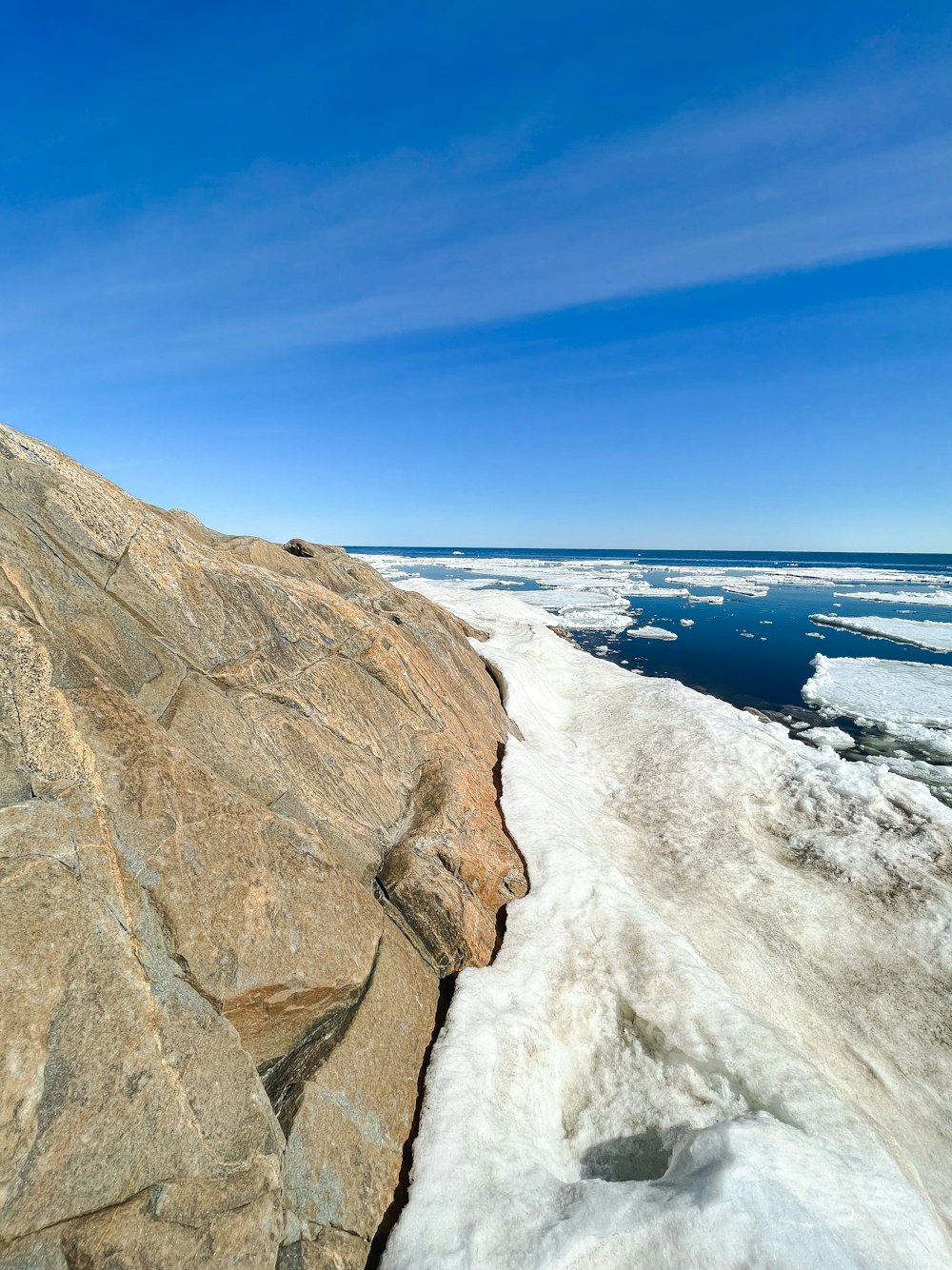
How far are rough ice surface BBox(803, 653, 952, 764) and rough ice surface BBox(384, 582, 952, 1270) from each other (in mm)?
9657

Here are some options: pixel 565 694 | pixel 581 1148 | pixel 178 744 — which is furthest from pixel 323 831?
pixel 565 694

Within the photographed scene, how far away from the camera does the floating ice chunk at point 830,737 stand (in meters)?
23.5

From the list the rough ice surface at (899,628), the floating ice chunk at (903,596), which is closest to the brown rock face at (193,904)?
the rough ice surface at (899,628)

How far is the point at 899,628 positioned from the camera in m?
54.6

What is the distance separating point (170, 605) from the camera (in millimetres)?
10211

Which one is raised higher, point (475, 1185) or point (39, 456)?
point (39, 456)

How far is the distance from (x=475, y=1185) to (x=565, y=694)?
21.4 m

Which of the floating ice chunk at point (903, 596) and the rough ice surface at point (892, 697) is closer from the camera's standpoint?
the rough ice surface at point (892, 697)

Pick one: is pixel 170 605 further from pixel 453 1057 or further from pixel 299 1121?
pixel 453 1057

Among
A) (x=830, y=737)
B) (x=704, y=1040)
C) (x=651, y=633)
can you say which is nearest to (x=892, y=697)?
(x=830, y=737)

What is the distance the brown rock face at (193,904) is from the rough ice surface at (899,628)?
52.7 m

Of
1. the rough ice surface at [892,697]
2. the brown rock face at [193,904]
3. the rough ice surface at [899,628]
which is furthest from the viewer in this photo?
the rough ice surface at [899,628]

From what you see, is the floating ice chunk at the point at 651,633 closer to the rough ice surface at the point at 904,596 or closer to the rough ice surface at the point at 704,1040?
the rough ice surface at the point at 704,1040

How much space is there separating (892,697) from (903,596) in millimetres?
76318
